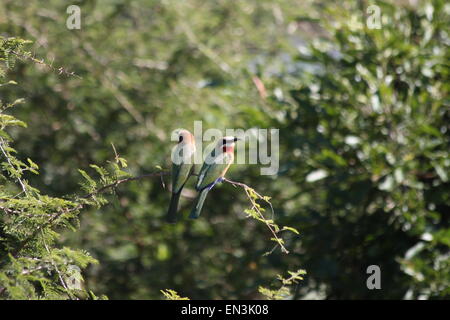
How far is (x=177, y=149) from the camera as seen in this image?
57.1 inches

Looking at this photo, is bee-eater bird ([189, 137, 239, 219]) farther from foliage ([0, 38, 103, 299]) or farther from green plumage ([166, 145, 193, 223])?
foliage ([0, 38, 103, 299])

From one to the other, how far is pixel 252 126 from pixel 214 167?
1.32 meters

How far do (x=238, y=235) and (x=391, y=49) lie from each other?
125 centimetres

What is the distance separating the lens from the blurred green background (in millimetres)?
2568

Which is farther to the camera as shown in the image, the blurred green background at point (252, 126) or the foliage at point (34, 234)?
the blurred green background at point (252, 126)

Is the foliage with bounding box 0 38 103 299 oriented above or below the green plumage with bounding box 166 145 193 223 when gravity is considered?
below

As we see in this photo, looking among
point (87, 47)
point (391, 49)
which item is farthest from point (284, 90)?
point (87, 47)

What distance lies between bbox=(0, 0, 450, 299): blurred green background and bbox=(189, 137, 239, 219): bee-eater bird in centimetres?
73

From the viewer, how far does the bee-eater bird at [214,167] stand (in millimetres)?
1441

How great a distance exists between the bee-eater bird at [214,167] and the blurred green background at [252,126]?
2.40 feet

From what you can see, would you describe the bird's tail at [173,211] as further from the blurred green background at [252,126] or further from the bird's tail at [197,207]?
the blurred green background at [252,126]

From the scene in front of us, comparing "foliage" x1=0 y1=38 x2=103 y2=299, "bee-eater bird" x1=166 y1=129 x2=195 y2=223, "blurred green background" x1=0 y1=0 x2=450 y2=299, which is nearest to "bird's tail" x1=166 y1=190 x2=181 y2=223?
"bee-eater bird" x1=166 y1=129 x2=195 y2=223

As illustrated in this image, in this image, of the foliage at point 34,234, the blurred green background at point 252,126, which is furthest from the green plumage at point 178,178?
the blurred green background at point 252,126

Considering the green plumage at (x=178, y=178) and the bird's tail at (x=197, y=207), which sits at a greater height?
the green plumage at (x=178, y=178)
